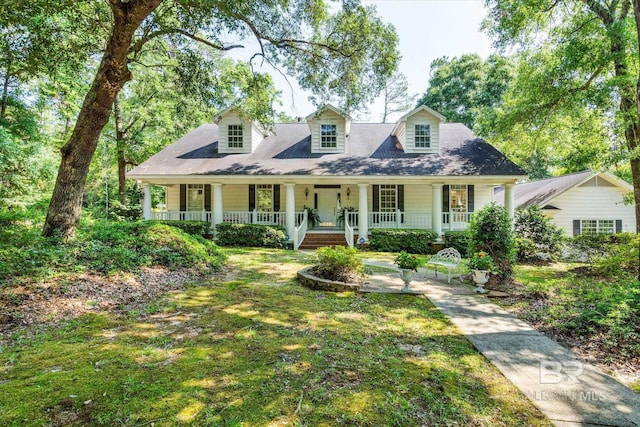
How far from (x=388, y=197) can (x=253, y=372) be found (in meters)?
13.4

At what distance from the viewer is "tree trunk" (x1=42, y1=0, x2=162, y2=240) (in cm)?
676

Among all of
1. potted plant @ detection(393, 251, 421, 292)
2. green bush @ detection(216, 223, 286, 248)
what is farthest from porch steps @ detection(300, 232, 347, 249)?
potted plant @ detection(393, 251, 421, 292)

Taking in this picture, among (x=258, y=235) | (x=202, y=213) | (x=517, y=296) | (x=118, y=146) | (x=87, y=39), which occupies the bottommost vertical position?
(x=517, y=296)

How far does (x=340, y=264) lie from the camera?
21.9ft

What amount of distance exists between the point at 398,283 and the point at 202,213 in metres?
11.0

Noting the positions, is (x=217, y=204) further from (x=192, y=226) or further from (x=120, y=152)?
(x=120, y=152)

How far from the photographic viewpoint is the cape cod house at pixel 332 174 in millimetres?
13055

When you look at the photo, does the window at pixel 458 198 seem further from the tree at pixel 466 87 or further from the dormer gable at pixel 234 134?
the tree at pixel 466 87

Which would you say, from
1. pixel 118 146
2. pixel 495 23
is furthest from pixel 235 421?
pixel 118 146

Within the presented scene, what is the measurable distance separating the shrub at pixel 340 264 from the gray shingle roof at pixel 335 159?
657cm

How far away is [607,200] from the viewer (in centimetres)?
1555

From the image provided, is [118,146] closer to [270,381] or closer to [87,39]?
[87,39]

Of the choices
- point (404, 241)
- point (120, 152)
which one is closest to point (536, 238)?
point (404, 241)

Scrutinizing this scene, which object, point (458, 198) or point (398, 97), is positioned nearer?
point (458, 198)
